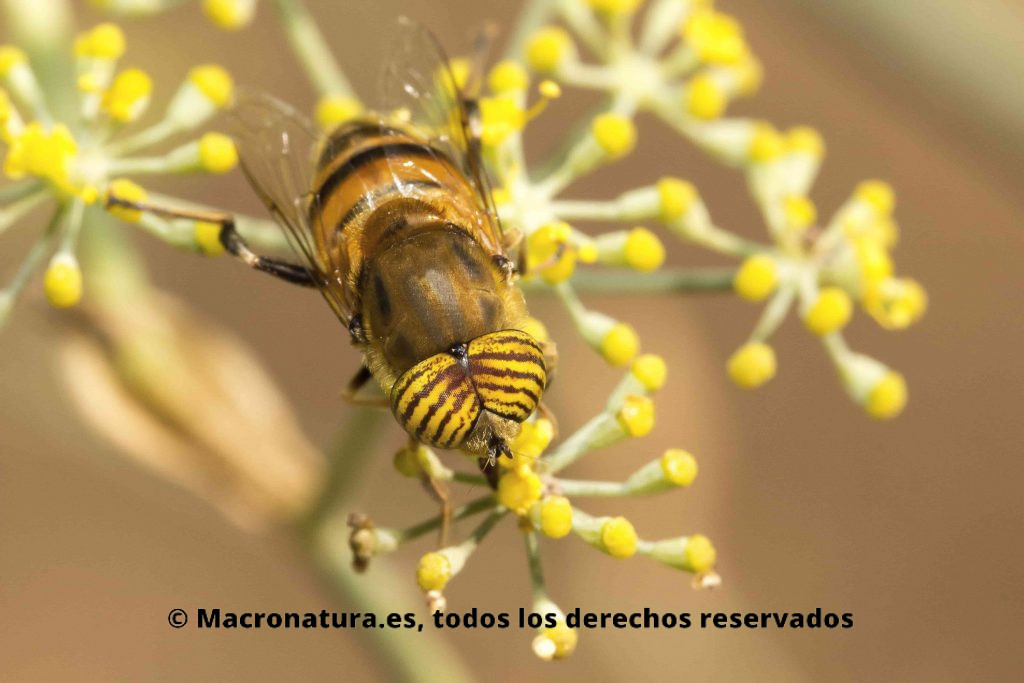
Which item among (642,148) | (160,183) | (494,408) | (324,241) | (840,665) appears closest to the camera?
(494,408)

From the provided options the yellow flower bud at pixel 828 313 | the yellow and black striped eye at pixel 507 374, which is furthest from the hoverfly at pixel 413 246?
the yellow flower bud at pixel 828 313

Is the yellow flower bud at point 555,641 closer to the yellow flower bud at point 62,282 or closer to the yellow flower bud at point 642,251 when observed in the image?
the yellow flower bud at point 642,251

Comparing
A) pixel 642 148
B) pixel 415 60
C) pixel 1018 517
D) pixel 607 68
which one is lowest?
pixel 415 60

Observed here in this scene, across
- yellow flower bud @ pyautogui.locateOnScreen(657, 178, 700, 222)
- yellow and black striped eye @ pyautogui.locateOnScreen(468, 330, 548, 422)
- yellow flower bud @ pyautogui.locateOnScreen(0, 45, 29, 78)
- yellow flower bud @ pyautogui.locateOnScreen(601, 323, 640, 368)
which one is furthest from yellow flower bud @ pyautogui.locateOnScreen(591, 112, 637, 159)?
yellow flower bud @ pyautogui.locateOnScreen(0, 45, 29, 78)

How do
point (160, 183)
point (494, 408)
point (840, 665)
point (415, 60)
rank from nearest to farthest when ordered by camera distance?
1. point (494, 408)
2. point (415, 60)
3. point (160, 183)
4. point (840, 665)

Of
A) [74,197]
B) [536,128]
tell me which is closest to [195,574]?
[536,128]

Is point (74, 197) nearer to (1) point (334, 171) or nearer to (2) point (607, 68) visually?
(1) point (334, 171)
